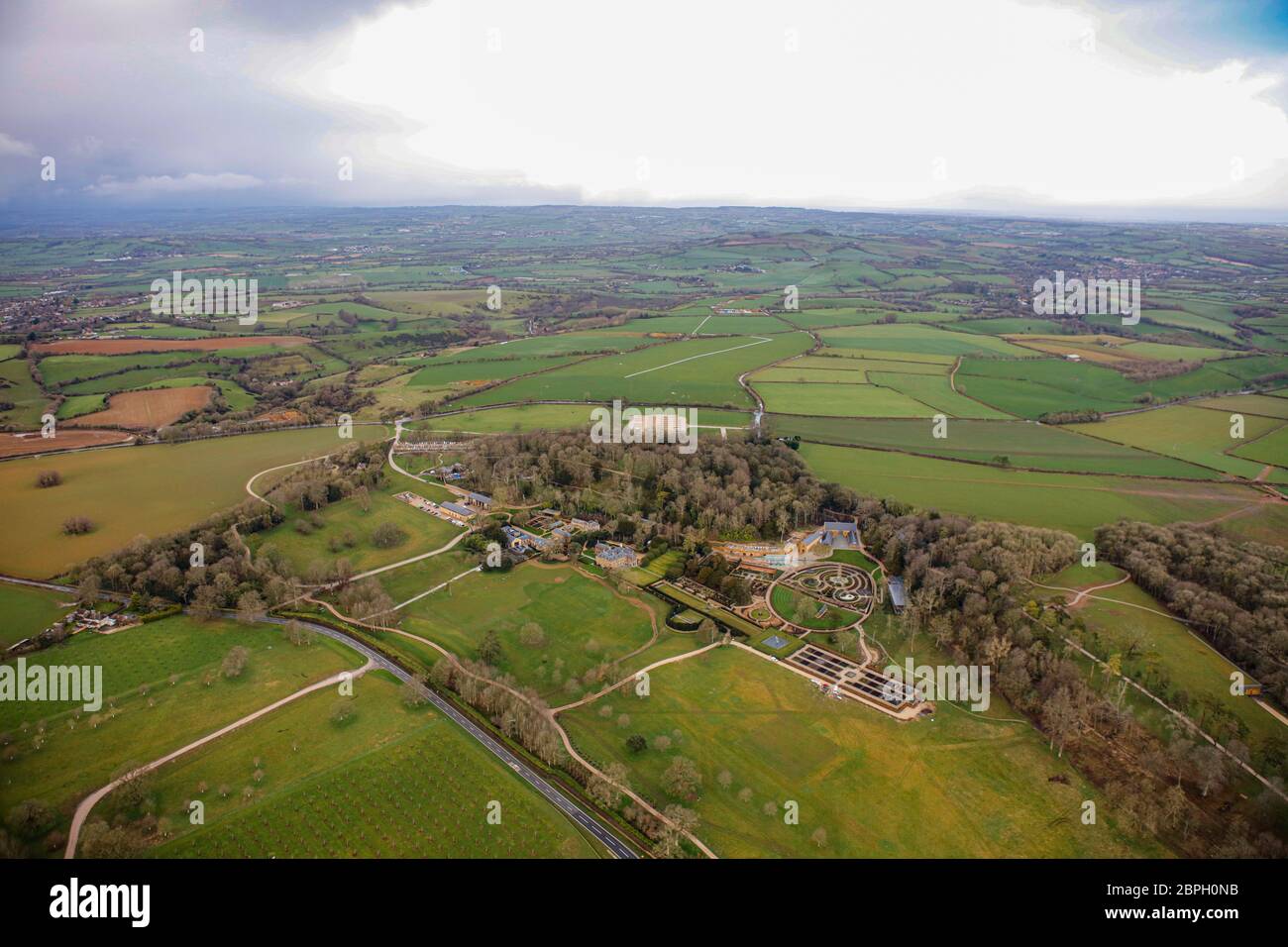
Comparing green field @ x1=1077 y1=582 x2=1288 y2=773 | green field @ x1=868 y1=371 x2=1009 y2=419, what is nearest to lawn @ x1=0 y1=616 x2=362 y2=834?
green field @ x1=1077 y1=582 x2=1288 y2=773

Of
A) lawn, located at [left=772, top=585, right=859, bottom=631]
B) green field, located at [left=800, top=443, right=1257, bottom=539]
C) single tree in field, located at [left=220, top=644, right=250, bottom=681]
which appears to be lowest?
single tree in field, located at [left=220, top=644, right=250, bottom=681]

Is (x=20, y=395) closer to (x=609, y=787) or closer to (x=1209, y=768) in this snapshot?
(x=609, y=787)

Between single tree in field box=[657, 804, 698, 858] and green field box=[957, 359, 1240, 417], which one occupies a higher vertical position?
green field box=[957, 359, 1240, 417]

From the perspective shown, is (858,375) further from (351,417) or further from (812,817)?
(812,817)

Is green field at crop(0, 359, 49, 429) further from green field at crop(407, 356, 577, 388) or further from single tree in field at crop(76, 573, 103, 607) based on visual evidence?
single tree in field at crop(76, 573, 103, 607)

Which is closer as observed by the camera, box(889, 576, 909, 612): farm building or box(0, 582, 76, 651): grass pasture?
box(0, 582, 76, 651): grass pasture

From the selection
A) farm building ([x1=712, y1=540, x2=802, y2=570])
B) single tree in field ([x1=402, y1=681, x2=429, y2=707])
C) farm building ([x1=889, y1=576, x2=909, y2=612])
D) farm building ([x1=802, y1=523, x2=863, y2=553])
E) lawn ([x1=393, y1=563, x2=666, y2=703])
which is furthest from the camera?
farm building ([x1=802, y1=523, x2=863, y2=553])

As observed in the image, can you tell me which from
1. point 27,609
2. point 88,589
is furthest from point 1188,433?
point 27,609

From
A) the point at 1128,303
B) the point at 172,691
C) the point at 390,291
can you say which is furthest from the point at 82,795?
the point at 1128,303
